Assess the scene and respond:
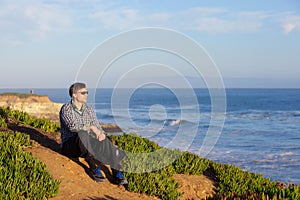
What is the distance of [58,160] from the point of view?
9.42 meters

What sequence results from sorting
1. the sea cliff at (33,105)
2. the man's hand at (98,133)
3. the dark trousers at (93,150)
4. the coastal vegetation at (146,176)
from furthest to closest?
the sea cliff at (33,105) < the dark trousers at (93,150) < the man's hand at (98,133) < the coastal vegetation at (146,176)

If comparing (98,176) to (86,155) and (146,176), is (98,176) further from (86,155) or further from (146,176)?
(146,176)

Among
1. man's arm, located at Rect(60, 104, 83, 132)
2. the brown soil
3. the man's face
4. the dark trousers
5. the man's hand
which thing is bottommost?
the brown soil

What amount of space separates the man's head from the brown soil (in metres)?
1.52

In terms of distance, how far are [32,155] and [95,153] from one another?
1.65m

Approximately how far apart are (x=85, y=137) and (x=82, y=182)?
0.98m

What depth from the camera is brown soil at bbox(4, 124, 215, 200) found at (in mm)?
8367

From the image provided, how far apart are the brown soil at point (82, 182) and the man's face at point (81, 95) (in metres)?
1.50

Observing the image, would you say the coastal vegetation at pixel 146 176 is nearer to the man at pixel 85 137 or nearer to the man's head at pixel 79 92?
the man at pixel 85 137

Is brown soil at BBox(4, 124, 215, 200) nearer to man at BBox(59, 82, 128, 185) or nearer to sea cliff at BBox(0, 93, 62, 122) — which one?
man at BBox(59, 82, 128, 185)

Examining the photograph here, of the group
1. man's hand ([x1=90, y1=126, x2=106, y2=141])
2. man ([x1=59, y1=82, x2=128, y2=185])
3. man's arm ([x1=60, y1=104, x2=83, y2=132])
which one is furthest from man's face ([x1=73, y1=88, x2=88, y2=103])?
man's hand ([x1=90, y1=126, x2=106, y2=141])

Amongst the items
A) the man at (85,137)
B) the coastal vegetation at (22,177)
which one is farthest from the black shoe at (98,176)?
the coastal vegetation at (22,177)

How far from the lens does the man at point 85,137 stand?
8.68 metres

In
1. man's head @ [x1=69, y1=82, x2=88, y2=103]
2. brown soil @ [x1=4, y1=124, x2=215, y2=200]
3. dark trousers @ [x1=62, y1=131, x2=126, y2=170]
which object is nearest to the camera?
brown soil @ [x1=4, y1=124, x2=215, y2=200]
